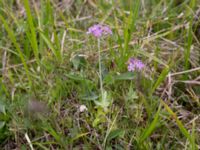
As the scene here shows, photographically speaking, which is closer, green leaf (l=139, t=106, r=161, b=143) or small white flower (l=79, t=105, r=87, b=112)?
green leaf (l=139, t=106, r=161, b=143)

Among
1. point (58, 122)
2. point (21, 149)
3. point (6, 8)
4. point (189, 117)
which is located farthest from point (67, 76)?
point (6, 8)

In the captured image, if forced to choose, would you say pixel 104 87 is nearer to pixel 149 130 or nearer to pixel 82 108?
pixel 82 108

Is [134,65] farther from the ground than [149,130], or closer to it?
farther from the ground

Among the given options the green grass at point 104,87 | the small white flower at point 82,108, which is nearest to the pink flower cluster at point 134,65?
the green grass at point 104,87

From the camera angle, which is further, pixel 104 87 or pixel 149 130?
pixel 104 87

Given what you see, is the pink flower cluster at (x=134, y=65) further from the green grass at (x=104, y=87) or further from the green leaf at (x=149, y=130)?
the green leaf at (x=149, y=130)

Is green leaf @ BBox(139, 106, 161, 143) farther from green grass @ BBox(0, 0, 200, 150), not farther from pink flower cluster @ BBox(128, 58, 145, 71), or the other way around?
pink flower cluster @ BBox(128, 58, 145, 71)

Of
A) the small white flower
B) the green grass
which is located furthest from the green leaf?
the small white flower

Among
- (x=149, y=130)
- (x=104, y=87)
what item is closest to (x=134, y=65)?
(x=104, y=87)
